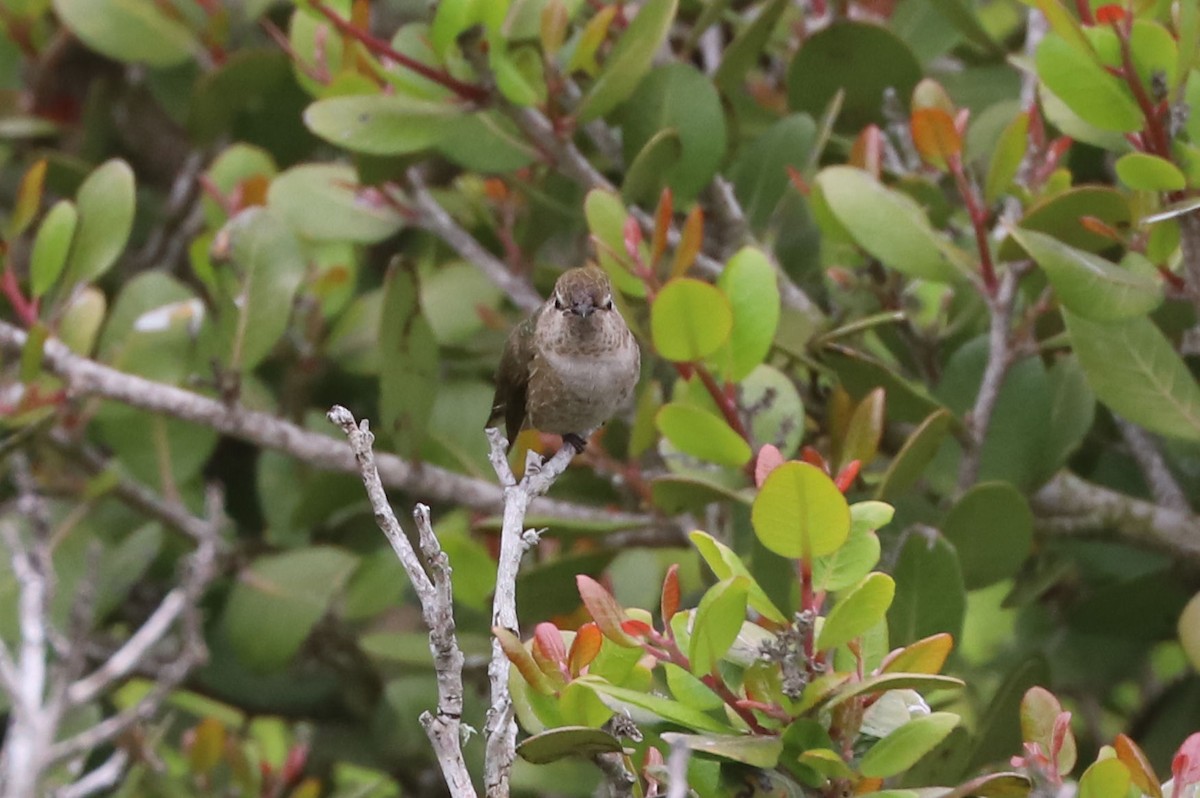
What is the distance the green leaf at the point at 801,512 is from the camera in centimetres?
165

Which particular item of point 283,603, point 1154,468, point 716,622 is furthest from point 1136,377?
point 283,603

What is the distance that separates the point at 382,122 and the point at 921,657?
157cm

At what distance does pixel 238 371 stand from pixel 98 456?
926 mm

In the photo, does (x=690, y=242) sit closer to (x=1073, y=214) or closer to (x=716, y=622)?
(x=1073, y=214)

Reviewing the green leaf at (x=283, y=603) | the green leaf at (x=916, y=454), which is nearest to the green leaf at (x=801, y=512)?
the green leaf at (x=916, y=454)

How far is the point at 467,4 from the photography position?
263 cm

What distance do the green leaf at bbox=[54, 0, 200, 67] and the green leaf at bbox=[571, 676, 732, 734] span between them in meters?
2.66

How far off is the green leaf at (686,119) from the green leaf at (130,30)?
1.45m

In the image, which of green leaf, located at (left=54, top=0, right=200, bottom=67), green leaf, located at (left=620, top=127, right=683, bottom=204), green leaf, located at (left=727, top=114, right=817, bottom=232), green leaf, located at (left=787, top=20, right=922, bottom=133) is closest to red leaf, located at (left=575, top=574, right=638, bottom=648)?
green leaf, located at (left=620, top=127, right=683, bottom=204)

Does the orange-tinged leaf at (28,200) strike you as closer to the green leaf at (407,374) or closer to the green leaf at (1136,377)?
the green leaf at (407,374)

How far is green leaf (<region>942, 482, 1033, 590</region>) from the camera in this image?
8.05ft

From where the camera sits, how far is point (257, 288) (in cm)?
316

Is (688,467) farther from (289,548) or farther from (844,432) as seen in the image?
(289,548)

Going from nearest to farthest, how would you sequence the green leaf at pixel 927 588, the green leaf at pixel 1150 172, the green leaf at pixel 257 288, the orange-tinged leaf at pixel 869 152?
the green leaf at pixel 1150 172
the green leaf at pixel 927 588
the orange-tinged leaf at pixel 869 152
the green leaf at pixel 257 288
